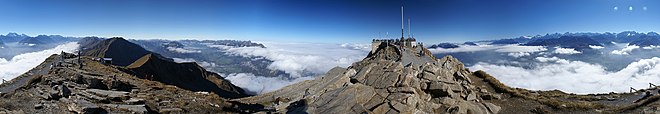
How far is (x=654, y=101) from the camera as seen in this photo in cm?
1909

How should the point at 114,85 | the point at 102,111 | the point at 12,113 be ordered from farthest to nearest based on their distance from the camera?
the point at 114,85, the point at 102,111, the point at 12,113

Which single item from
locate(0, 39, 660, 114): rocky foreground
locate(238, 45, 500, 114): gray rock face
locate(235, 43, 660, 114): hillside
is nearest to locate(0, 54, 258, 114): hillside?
locate(0, 39, 660, 114): rocky foreground

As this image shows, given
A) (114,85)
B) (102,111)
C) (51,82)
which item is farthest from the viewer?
(114,85)

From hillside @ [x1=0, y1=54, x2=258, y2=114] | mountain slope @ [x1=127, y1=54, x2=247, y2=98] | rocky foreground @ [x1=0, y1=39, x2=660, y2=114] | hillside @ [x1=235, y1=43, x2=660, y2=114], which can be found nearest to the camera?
hillside @ [x1=0, y1=54, x2=258, y2=114]

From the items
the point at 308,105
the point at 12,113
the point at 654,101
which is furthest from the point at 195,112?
the point at 654,101

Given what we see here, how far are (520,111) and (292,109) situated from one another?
1366cm

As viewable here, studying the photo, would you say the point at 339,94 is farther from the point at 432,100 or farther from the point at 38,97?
the point at 38,97

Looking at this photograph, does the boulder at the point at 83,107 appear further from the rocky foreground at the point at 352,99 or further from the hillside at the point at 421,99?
the hillside at the point at 421,99

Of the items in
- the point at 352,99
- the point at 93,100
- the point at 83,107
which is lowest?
the point at 352,99

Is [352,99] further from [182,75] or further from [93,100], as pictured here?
[182,75]

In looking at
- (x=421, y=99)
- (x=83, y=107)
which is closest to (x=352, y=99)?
(x=421, y=99)

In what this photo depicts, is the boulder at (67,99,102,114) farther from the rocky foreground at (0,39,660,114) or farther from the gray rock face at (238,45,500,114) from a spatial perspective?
the gray rock face at (238,45,500,114)

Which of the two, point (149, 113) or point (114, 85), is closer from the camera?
point (149, 113)

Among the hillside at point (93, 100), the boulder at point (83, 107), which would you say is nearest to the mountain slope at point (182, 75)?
the hillside at point (93, 100)
